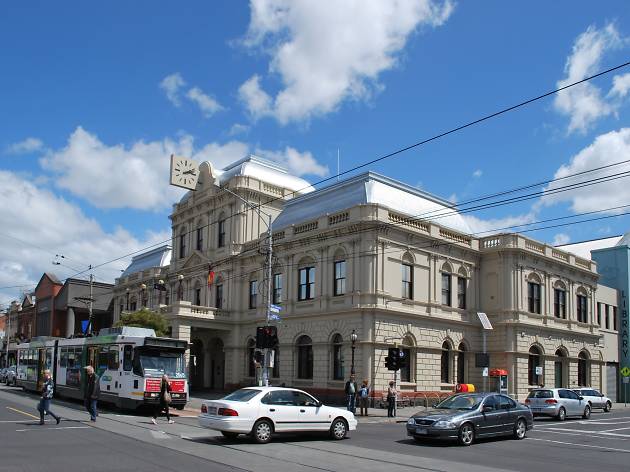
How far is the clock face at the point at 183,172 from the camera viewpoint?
3463 centimetres

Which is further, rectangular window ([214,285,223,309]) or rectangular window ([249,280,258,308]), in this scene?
rectangular window ([214,285,223,309])

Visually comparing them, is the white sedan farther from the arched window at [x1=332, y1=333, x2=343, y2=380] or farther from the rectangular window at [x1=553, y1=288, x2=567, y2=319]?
the rectangular window at [x1=553, y1=288, x2=567, y2=319]

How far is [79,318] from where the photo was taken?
242 ft

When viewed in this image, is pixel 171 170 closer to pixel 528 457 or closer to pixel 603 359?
pixel 528 457

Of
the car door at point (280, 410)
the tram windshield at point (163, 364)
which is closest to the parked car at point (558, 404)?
the tram windshield at point (163, 364)

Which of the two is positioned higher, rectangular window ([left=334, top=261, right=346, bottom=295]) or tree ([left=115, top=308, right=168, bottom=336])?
rectangular window ([left=334, top=261, right=346, bottom=295])

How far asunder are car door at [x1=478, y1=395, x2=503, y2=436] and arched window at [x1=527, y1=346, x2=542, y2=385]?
24376 mm

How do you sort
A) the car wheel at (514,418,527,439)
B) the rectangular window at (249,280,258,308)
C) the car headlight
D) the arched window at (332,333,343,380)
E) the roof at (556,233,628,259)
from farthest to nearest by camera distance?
the roof at (556,233,628,259) < the rectangular window at (249,280,258,308) < the arched window at (332,333,343,380) < the car wheel at (514,418,527,439) < the car headlight

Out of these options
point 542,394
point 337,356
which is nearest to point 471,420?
point 542,394

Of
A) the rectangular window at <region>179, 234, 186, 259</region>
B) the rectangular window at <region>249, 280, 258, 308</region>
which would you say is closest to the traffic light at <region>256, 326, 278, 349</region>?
the rectangular window at <region>249, 280, 258, 308</region>

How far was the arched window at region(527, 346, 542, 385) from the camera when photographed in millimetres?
43375

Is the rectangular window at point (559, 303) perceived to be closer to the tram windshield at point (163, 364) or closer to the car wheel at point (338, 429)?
the tram windshield at point (163, 364)

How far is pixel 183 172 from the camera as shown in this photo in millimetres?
34938

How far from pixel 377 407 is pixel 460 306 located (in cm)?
1024
